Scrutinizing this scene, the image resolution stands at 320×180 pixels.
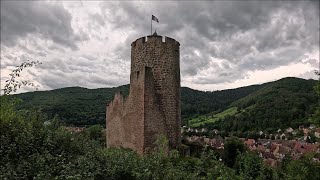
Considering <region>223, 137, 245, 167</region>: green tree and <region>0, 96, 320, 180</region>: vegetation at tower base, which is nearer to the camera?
<region>0, 96, 320, 180</region>: vegetation at tower base

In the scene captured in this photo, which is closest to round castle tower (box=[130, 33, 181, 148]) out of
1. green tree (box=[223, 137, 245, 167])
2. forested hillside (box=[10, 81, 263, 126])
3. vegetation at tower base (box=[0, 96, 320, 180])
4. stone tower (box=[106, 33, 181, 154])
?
stone tower (box=[106, 33, 181, 154])

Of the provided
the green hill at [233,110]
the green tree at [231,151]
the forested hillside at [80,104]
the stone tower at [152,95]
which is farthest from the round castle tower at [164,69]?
the green hill at [233,110]

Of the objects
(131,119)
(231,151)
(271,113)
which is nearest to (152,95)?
(131,119)

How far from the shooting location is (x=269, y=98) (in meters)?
167

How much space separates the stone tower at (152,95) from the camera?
17.7 meters

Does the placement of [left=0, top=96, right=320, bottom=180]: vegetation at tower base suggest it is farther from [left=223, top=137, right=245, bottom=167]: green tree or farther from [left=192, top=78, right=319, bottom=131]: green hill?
[left=192, top=78, right=319, bottom=131]: green hill

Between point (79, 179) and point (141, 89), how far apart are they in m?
10.3

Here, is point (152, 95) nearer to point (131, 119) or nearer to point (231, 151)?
point (131, 119)

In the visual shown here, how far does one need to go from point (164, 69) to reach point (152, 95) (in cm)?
175

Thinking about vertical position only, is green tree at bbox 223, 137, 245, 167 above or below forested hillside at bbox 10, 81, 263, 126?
below

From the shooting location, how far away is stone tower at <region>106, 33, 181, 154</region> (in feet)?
58.0

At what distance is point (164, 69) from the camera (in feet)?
61.2

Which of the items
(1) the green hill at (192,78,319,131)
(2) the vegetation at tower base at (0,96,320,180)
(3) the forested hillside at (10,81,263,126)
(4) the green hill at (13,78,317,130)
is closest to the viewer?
(2) the vegetation at tower base at (0,96,320,180)

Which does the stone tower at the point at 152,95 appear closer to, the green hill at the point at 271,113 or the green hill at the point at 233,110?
the green hill at the point at 233,110
